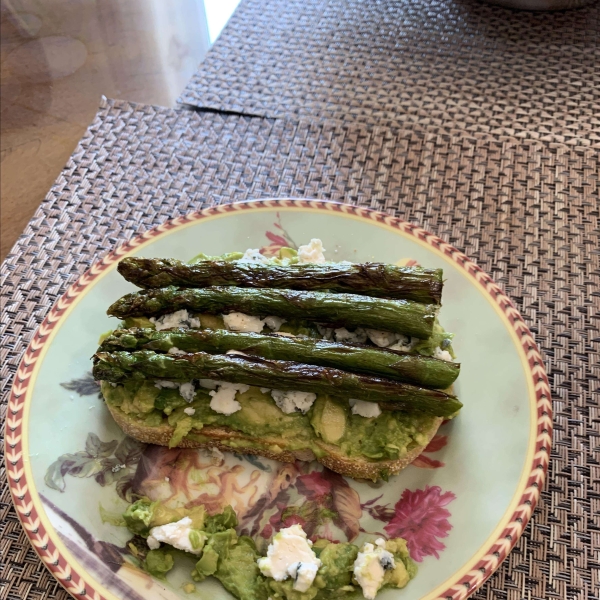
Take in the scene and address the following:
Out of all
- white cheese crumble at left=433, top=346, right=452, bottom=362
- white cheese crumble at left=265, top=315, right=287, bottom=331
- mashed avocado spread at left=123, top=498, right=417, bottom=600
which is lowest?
mashed avocado spread at left=123, top=498, right=417, bottom=600

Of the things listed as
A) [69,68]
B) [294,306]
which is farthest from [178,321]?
[69,68]

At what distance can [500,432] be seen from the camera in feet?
8.14

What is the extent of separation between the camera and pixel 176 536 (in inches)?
86.6

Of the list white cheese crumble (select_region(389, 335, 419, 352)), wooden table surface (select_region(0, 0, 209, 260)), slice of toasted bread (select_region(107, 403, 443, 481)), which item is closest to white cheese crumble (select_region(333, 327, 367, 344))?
white cheese crumble (select_region(389, 335, 419, 352))

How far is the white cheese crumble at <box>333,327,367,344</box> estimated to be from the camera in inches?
100

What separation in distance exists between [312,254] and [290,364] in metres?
0.65

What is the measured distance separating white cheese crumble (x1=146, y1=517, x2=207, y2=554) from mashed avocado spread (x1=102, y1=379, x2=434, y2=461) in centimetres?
34

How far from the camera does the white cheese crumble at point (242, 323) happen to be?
2559 millimetres

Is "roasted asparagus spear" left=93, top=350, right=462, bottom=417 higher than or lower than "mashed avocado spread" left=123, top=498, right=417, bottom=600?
higher

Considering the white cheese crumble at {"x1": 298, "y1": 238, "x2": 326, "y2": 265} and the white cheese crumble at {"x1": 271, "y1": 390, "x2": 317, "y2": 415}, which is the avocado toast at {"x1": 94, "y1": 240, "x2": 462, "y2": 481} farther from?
the white cheese crumble at {"x1": 298, "y1": 238, "x2": 326, "y2": 265}

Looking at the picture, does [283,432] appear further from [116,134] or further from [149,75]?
[149,75]

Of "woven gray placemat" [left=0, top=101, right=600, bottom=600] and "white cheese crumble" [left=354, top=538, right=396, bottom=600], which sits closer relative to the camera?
"white cheese crumble" [left=354, top=538, right=396, bottom=600]

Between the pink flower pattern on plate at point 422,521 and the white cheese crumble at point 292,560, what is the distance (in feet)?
1.29

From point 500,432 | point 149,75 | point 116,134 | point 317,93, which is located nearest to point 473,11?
point 317,93
